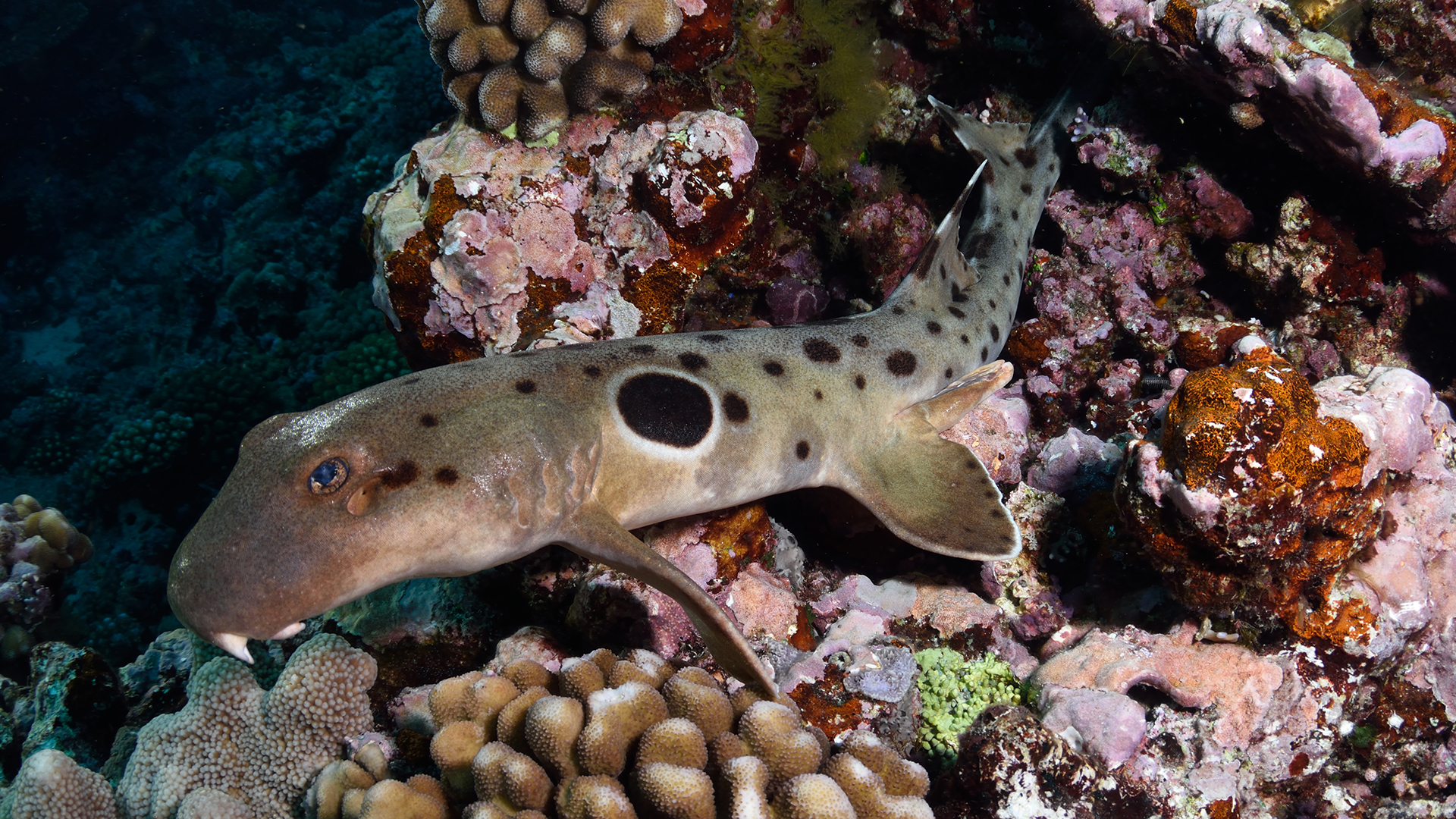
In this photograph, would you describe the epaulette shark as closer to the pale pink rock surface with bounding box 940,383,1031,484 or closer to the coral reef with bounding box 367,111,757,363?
the pale pink rock surface with bounding box 940,383,1031,484

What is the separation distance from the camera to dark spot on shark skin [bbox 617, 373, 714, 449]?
3.59 metres

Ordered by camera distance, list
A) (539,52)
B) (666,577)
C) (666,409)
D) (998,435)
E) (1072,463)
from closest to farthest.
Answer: (666,577), (666,409), (1072,463), (539,52), (998,435)

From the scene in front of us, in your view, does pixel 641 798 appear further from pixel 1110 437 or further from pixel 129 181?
pixel 129 181

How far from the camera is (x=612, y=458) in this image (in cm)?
350

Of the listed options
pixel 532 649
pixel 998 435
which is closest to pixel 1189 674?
pixel 998 435

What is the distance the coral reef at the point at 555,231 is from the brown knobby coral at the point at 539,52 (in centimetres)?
20

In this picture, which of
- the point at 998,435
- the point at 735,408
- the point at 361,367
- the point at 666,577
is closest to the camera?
the point at 666,577

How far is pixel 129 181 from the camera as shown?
64.1 ft

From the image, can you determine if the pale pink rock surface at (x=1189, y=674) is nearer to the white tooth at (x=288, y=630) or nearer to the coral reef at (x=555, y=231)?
the coral reef at (x=555, y=231)

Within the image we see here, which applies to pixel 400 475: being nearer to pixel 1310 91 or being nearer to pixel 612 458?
pixel 612 458

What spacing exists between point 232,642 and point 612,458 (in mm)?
1606

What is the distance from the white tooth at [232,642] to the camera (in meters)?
2.64

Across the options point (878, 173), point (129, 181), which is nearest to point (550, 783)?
point (878, 173)

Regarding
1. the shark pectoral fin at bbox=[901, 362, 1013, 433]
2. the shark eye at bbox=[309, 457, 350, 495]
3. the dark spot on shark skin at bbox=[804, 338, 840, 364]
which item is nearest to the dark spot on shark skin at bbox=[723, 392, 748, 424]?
the dark spot on shark skin at bbox=[804, 338, 840, 364]
